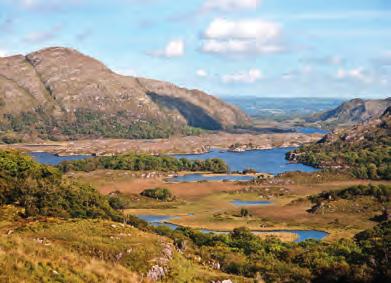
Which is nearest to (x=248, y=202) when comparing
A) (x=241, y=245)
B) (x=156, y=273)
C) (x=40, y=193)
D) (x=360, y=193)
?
(x=360, y=193)

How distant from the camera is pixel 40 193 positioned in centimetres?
9731

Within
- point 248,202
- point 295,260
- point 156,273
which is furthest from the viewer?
point 248,202

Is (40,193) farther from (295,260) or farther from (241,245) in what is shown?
(295,260)

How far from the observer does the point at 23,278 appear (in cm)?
2533

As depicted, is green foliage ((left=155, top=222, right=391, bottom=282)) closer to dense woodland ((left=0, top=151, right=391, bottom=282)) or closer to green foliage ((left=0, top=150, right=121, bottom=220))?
dense woodland ((left=0, top=151, right=391, bottom=282))

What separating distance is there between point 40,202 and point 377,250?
57.0m

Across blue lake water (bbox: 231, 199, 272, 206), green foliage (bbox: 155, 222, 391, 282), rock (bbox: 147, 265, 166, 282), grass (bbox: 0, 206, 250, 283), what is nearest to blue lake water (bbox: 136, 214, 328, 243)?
green foliage (bbox: 155, 222, 391, 282)

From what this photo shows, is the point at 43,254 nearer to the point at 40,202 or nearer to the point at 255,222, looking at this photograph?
the point at 40,202

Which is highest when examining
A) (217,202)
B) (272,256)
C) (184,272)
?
(184,272)

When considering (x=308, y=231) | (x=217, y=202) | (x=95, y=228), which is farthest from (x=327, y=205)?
(x=95, y=228)

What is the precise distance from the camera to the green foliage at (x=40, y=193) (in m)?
91.9

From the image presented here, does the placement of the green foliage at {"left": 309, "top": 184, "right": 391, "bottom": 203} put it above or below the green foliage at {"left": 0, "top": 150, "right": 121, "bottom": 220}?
below

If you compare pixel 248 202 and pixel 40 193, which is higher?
pixel 40 193

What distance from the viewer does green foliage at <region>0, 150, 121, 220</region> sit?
301 ft
